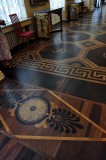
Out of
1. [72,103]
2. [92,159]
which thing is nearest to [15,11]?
[72,103]

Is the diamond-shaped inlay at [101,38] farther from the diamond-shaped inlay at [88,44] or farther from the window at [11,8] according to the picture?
the window at [11,8]

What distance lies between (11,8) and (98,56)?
2803 millimetres

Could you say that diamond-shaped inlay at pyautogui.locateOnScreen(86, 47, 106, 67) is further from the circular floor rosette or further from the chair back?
the chair back

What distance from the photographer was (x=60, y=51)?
3.75m

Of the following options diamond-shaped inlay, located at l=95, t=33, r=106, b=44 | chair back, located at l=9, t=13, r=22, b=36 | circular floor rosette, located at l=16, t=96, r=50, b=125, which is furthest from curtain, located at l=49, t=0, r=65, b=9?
circular floor rosette, located at l=16, t=96, r=50, b=125

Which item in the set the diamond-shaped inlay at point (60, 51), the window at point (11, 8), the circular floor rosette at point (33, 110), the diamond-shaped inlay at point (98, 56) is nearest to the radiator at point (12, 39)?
Answer: the window at point (11, 8)

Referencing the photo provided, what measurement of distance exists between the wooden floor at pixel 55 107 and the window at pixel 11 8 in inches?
49.6

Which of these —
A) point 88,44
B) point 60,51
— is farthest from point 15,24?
point 88,44

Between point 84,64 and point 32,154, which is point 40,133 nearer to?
point 32,154

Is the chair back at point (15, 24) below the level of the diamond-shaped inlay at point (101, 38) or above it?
above

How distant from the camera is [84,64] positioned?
296 cm

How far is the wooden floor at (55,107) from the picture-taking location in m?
1.40

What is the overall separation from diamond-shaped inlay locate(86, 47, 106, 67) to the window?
246 cm

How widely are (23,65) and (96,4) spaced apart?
1117 cm
